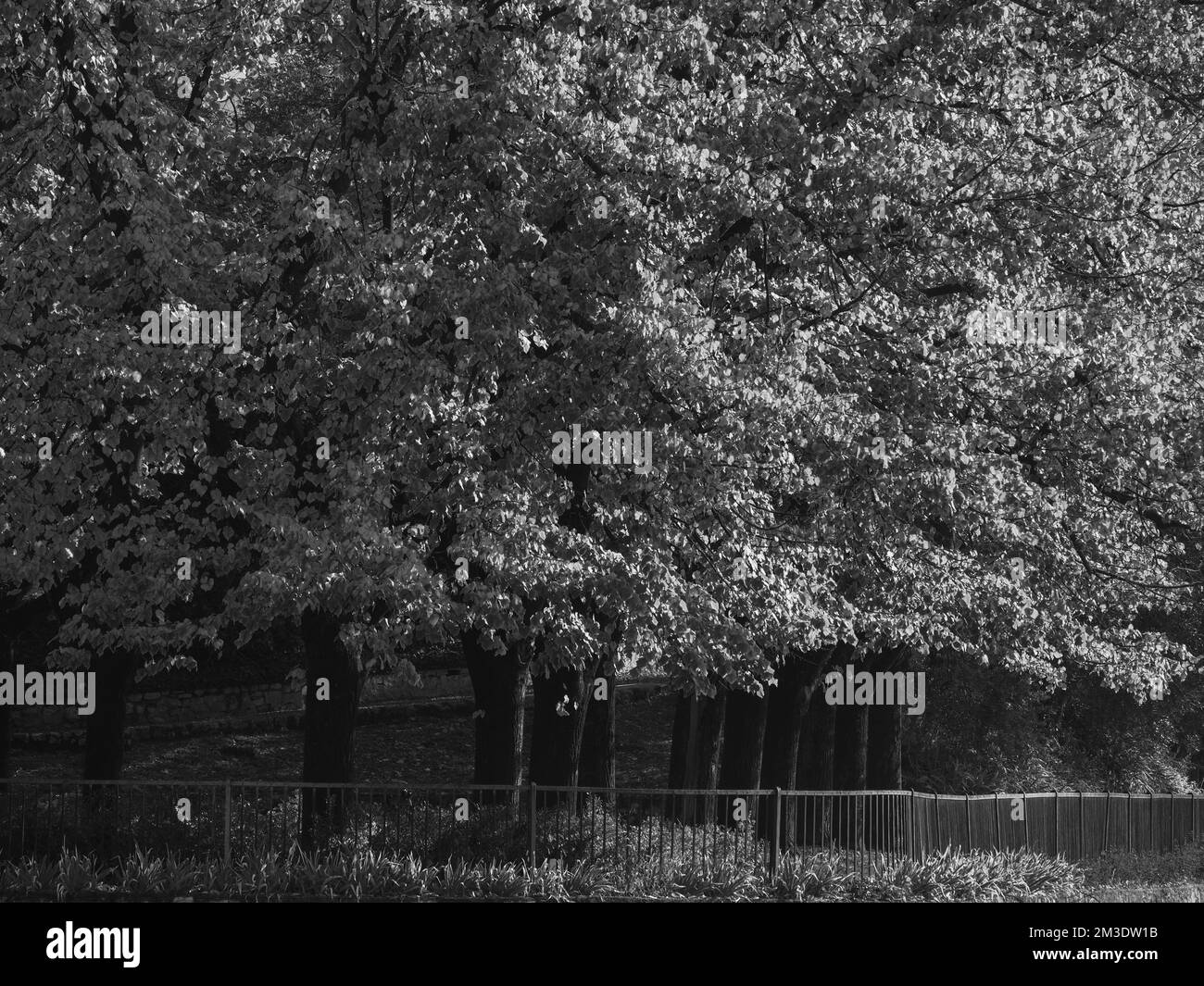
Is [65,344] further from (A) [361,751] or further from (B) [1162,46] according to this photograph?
(A) [361,751]

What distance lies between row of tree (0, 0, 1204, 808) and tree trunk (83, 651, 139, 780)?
89.3 inches

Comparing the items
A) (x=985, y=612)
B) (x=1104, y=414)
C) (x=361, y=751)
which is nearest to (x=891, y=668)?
(x=985, y=612)

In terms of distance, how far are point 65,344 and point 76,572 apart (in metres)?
4.23

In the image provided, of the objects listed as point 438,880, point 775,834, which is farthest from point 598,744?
point 438,880

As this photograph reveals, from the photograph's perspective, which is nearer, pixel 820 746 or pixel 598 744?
pixel 598 744

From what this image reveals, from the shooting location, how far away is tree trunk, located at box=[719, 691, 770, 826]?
24.6 metres

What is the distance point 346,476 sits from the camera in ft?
54.4

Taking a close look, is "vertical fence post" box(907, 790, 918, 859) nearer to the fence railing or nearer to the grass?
the fence railing

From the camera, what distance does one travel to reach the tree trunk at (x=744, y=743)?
2462 cm

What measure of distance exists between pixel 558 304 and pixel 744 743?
10.5 metres

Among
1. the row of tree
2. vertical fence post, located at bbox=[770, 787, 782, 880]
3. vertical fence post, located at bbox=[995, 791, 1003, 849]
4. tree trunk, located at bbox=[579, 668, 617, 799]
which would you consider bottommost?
vertical fence post, located at bbox=[995, 791, 1003, 849]

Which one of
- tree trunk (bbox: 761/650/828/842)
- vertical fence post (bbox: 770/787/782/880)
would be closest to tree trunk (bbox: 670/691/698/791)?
tree trunk (bbox: 761/650/828/842)

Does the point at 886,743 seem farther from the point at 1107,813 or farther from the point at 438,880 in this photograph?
the point at 438,880

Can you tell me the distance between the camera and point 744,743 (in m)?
24.8
